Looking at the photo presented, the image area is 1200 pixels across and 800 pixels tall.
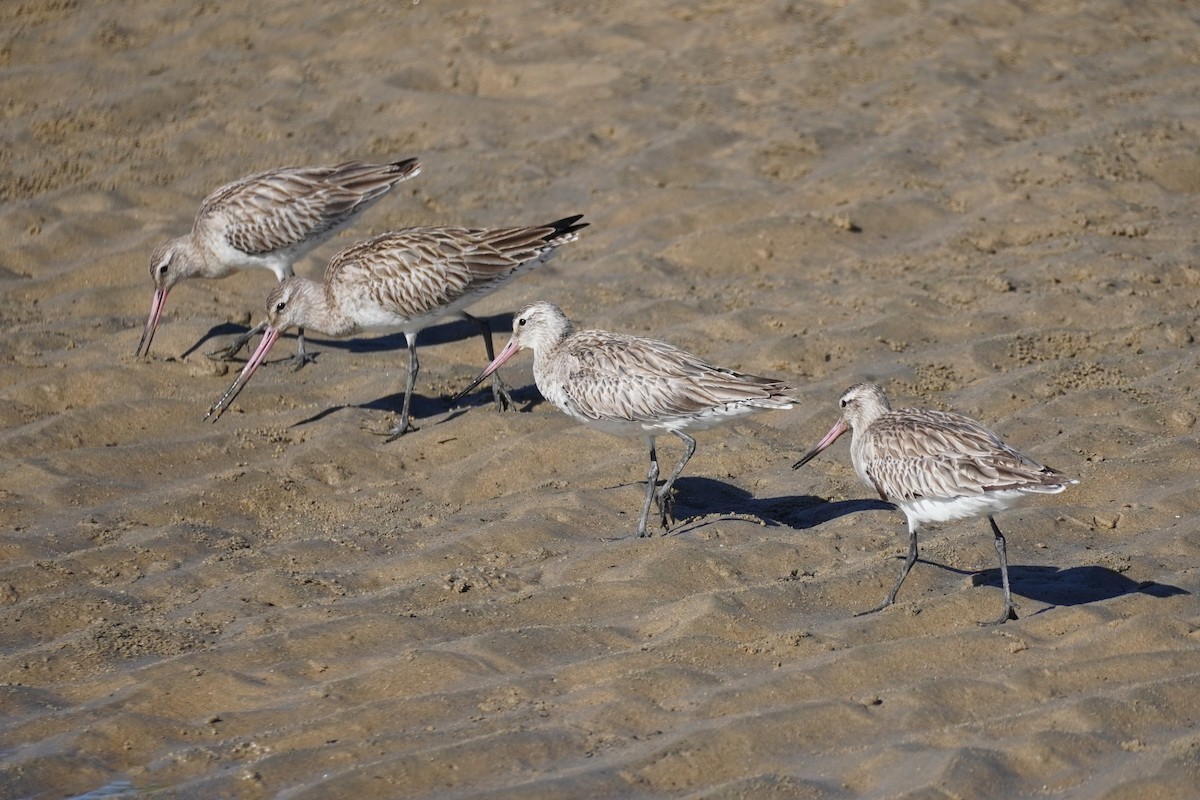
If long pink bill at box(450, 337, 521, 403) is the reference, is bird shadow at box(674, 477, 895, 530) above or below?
below

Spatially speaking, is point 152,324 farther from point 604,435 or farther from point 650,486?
point 650,486

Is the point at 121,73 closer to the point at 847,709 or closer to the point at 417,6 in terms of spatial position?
the point at 417,6

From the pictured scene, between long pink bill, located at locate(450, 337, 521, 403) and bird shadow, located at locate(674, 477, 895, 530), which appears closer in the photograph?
bird shadow, located at locate(674, 477, 895, 530)

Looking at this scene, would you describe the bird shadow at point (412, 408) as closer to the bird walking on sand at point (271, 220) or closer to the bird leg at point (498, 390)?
the bird leg at point (498, 390)

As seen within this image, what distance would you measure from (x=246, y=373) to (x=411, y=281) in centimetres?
133

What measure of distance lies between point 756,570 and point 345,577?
7.24ft

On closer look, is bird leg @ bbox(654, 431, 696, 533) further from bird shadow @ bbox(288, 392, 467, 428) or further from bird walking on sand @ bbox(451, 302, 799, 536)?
bird shadow @ bbox(288, 392, 467, 428)

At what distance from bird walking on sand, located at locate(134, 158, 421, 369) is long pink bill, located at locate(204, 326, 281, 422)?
1.24 feet

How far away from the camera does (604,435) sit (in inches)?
413

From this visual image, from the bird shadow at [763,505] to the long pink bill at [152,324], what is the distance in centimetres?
415

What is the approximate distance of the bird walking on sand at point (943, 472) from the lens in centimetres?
795

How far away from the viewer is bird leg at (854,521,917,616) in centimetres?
808

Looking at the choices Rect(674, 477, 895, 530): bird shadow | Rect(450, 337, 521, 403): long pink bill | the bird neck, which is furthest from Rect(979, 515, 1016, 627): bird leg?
the bird neck

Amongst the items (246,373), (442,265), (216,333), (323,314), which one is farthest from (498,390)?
(216,333)
